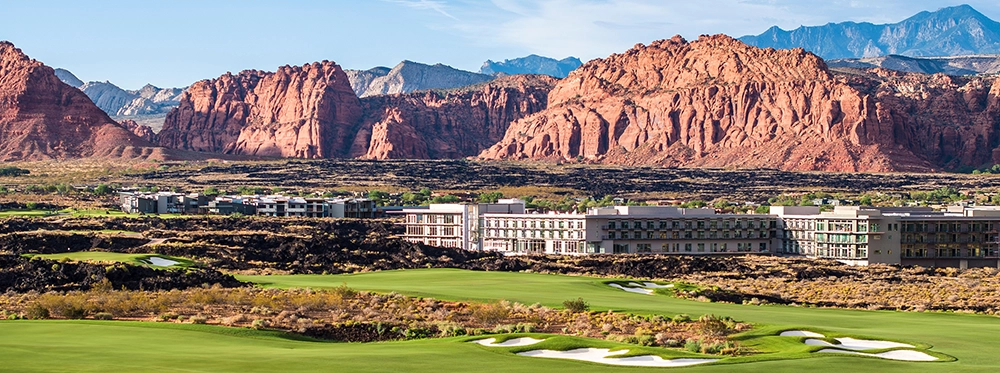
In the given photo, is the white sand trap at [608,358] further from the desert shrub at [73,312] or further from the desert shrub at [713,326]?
the desert shrub at [73,312]

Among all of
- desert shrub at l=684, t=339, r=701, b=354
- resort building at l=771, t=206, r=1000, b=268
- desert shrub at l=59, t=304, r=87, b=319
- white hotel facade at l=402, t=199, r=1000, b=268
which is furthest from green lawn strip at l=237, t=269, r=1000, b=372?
resort building at l=771, t=206, r=1000, b=268

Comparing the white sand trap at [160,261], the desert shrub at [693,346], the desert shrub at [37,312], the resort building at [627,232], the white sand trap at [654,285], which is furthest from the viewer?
the resort building at [627,232]

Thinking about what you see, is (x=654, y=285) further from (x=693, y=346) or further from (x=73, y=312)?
(x=73, y=312)

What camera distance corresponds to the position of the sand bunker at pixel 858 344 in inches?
1487

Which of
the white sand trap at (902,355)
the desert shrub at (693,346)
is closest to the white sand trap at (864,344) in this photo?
the white sand trap at (902,355)

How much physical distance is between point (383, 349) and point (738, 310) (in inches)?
949

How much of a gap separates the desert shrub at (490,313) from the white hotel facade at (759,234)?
57.9 metres

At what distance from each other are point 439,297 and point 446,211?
63.4 metres

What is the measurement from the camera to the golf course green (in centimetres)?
2952

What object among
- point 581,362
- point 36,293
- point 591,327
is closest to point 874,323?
point 591,327

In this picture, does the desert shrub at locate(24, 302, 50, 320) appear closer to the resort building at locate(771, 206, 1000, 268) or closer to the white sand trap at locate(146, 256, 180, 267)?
the white sand trap at locate(146, 256, 180, 267)

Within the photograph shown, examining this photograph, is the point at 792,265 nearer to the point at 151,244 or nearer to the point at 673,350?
the point at 151,244

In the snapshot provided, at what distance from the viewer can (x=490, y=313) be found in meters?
46.2

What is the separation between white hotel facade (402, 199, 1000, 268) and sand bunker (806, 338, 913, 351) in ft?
207
